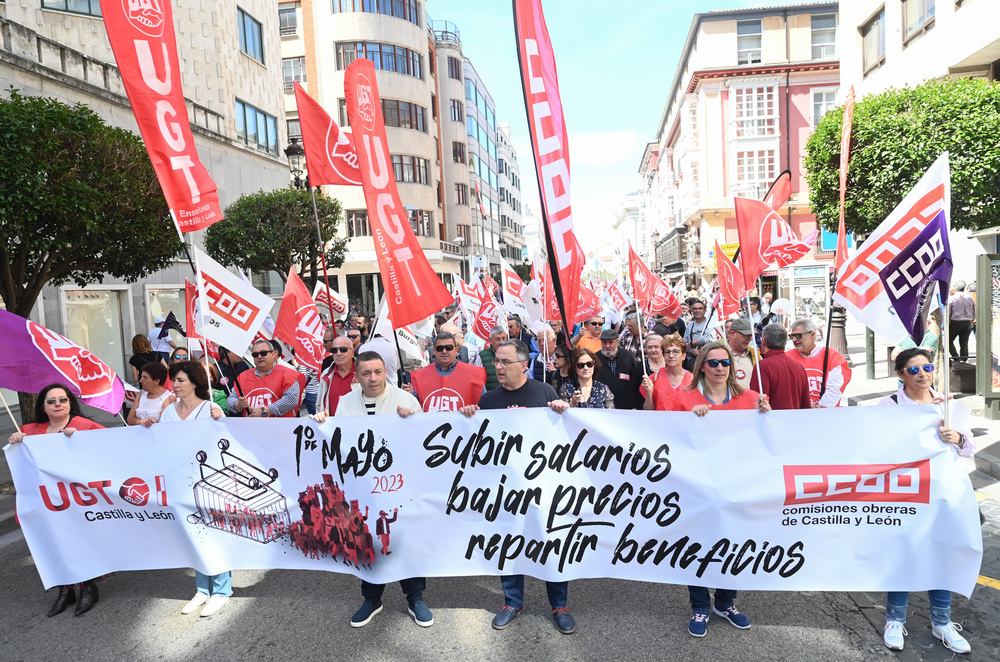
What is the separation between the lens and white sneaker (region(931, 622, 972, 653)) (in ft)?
11.0

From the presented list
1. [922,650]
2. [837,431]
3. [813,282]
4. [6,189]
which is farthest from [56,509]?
[813,282]

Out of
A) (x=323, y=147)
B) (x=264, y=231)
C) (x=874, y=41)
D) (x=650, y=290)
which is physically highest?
(x=874, y=41)

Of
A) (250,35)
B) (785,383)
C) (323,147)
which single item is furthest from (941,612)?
(250,35)

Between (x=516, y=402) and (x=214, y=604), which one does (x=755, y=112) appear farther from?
(x=214, y=604)

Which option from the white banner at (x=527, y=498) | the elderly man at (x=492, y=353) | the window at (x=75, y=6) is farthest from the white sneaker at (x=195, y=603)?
the window at (x=75, y=6)

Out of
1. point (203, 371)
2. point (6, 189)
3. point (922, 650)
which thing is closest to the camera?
point (922, 650)

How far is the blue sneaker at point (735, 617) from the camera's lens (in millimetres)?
3695

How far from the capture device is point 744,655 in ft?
11.3

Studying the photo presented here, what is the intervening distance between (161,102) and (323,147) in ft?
8.26

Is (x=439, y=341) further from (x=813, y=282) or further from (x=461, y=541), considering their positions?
(x=813, y=282)

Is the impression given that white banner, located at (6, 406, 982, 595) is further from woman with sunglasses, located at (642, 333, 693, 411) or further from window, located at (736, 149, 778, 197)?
window, located at (736, 149, 778, 197)

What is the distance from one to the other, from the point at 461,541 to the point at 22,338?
3.66m

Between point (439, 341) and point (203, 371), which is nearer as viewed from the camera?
point (203, 371)

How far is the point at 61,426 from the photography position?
4.41 m
